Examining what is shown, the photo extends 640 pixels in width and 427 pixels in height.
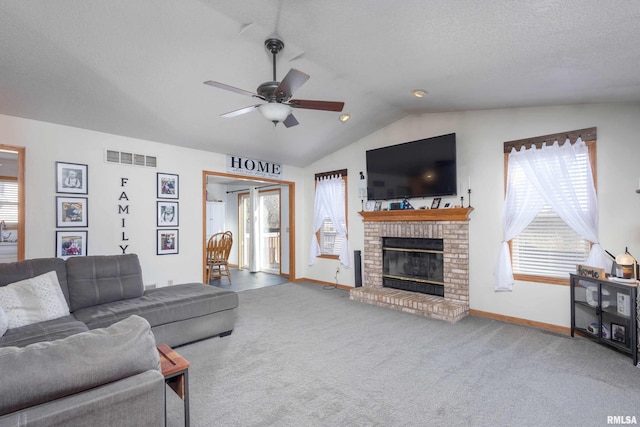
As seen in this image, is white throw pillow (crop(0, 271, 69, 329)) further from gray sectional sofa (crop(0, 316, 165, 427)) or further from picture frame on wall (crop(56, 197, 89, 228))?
gray sectional sofa (crop(0, 316, 165, 427))

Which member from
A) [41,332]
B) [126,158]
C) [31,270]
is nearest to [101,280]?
[31,270]

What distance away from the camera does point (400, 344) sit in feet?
10.6

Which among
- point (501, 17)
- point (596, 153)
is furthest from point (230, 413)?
point (596, 153)

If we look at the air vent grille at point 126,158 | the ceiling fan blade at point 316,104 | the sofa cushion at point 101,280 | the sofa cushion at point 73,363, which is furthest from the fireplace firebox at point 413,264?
the sofa cushion at point 73,363

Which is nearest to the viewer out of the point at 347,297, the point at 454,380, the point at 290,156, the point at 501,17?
the point at 501,17

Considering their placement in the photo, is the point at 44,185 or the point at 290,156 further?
the point at 290,156

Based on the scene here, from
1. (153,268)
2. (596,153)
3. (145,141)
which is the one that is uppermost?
(145,141)

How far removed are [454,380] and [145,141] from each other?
4816 millimetres

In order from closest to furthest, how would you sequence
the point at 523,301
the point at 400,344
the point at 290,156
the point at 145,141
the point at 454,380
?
the point at 454,380 → the point at 400,344 → the point at 523,301 → the point at 145,141 → the point at 290,156

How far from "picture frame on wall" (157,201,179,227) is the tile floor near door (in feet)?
5.86

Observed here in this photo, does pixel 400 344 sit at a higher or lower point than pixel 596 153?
lower

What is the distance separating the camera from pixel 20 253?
359cm

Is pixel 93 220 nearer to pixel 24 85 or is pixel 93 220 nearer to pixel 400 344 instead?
pixel 24 85

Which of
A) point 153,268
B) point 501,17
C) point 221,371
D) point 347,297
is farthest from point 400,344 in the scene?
point 153,268
